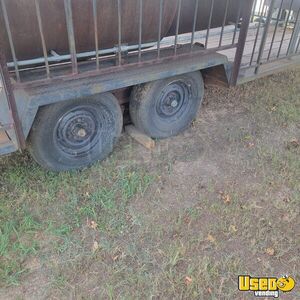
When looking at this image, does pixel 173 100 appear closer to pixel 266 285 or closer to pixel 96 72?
pixel 96 72

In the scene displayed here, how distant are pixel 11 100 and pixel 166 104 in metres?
1.89

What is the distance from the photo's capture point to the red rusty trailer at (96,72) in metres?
2.84

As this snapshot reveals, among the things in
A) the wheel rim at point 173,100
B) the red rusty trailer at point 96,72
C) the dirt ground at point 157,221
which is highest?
the red rusty trailer at point 96,72

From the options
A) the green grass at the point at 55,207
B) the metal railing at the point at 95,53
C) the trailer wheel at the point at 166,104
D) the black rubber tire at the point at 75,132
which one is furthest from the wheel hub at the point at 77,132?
the trailer wheel at the point at 166,104

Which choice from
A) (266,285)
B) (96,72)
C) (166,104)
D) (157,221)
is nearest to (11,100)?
(96,72)

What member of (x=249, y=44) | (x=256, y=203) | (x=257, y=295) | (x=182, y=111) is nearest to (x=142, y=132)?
(x=182, y=111)

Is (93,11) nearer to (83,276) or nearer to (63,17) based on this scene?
(63,17)

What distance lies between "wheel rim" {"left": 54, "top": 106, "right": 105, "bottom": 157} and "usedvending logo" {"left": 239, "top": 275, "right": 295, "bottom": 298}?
195cm

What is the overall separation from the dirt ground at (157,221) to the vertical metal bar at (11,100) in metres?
0.59

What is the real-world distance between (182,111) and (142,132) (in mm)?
586

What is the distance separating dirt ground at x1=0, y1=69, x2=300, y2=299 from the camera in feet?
8.24

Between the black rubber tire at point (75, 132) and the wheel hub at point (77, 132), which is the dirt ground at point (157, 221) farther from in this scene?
the wheel hub at point (77, 132)

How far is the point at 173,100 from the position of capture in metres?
4.09

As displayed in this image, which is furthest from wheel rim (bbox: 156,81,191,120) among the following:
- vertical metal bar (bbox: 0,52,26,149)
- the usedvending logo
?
the usedvending logo
